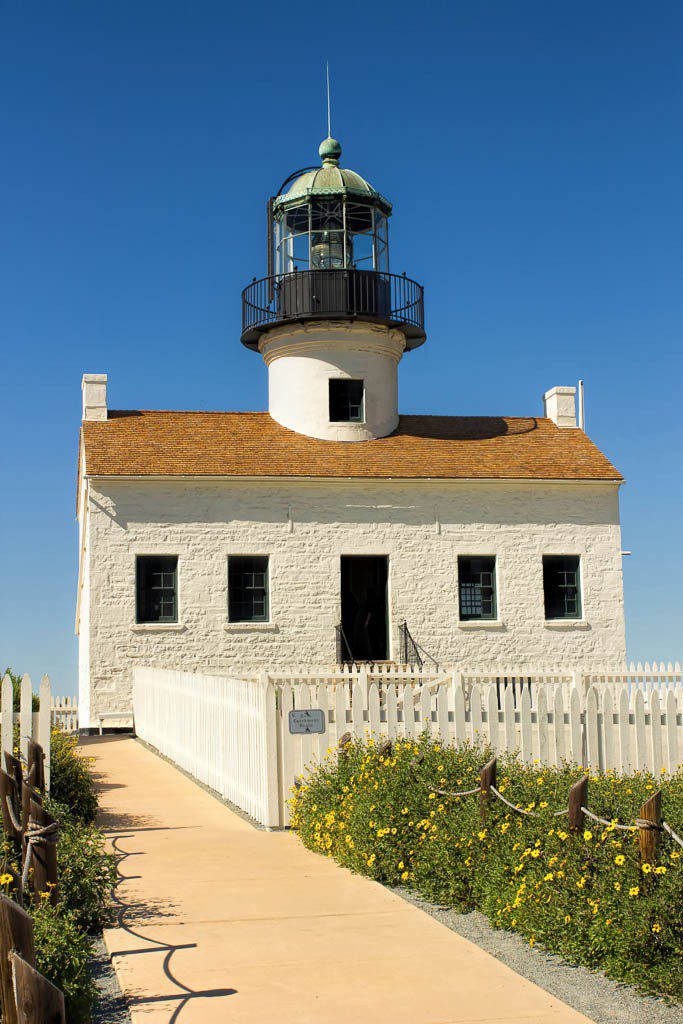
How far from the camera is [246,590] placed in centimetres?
2517

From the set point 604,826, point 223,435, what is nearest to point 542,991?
point 604,826

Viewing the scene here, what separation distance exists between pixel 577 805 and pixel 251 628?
59.4 feet

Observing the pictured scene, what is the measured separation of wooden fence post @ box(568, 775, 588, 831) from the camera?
7.07m

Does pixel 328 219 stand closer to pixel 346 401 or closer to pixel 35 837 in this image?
pixel 346 401

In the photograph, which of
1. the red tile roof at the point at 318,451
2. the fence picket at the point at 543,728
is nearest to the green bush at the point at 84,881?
the fence picket at the point at 543,728

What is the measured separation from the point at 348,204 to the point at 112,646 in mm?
12069

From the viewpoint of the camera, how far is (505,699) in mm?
11414

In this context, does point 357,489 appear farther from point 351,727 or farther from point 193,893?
point 193,893

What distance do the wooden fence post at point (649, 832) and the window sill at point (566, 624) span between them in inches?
790

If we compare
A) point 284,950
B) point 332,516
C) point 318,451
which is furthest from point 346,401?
point 284,950

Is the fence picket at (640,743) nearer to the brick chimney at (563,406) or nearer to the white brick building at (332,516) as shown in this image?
the white brick building at (332,516)

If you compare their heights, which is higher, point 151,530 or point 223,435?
point 223,435

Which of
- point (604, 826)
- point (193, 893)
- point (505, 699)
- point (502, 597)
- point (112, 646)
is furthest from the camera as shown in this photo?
point (502, 597)

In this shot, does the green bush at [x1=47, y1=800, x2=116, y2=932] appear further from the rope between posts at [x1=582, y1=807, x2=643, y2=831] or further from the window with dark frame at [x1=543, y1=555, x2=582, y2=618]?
the window with dark frame at [x1=543, y1=555, x2=582, y2=618]
